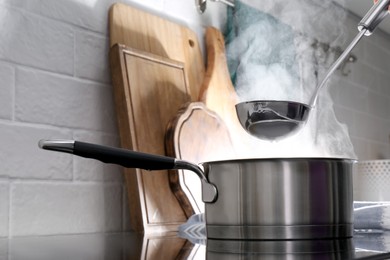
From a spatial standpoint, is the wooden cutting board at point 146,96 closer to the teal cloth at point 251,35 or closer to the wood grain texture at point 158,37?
the wood grain texture at point 158,37

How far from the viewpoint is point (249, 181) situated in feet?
1.98

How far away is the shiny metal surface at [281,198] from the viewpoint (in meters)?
0.59

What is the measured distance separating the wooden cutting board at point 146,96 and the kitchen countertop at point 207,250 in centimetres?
27

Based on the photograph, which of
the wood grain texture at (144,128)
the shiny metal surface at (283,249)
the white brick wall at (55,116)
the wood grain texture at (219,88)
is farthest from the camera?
the wood grain texture at (219,88)

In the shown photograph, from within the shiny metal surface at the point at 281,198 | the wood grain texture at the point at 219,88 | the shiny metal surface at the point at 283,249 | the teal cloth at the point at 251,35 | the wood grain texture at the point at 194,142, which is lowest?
the shiny metal surface at the point at 283,249

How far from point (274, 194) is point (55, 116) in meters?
0.45

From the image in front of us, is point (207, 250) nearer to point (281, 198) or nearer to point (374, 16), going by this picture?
point (281, 198)

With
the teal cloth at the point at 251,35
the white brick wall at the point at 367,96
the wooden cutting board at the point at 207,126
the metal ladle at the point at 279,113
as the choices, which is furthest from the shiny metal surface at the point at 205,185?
the white brick wall at the point at 367,96

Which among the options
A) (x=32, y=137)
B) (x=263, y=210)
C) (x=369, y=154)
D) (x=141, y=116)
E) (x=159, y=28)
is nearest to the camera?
(x=263, y=210)

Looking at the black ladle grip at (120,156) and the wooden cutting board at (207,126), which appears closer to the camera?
the black ladle grip at (120,156)

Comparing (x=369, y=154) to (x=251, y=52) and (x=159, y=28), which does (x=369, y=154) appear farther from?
(x=159, y=28)

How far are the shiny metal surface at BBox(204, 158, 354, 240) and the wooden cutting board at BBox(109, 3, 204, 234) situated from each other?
0.37 m

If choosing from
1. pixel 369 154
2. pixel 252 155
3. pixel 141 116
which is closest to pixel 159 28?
pixel 141 116

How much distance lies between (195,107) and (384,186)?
717 mm
